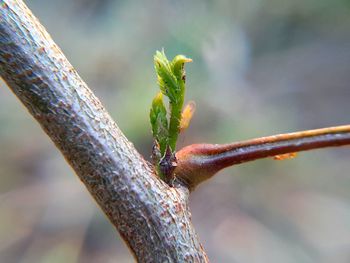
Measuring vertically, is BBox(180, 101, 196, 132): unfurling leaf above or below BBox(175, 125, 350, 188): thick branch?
above

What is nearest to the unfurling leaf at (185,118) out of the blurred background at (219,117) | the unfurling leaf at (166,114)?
the unfurling leaf at (166,114)

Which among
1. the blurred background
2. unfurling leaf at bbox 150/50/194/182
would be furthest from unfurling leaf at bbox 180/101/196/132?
the blurred background

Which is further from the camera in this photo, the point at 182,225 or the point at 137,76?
the point at 137,76

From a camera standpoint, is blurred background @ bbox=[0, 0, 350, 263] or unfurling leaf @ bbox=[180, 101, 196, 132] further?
blurred background @ bbox=[0, 0, 350, 263]

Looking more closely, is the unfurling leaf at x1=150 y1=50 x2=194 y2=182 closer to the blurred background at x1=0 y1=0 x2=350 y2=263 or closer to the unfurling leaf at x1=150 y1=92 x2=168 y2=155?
the unfurling leaf at x1=150 y1=92 x2=168 y2=155

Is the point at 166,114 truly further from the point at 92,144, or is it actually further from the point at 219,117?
the point at 219,117

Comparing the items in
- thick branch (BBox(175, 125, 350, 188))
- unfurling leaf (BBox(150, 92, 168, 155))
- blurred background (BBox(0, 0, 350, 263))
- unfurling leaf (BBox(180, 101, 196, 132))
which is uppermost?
unfurling leaf (BBox(150, 92, 168, 155))

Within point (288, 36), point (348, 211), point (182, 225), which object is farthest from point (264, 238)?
point (182, 225)

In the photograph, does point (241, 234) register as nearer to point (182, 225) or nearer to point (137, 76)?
point (137, 76)
